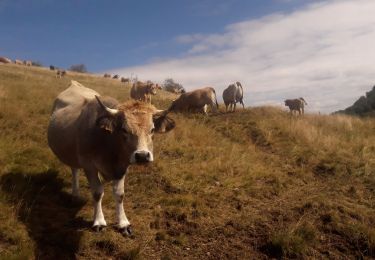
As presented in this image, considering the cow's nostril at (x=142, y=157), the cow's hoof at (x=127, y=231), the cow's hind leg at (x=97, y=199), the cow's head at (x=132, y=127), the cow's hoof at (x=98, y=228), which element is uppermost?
the cow's head at (x=132, y=127)

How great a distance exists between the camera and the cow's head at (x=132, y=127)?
5.89 metres

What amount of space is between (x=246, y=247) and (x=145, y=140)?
8.04 ft

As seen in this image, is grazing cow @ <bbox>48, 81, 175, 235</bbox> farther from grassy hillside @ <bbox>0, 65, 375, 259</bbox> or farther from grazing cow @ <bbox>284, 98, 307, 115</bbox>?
grazing cow @ <bbox>284, 98, 307, 115</bbox>

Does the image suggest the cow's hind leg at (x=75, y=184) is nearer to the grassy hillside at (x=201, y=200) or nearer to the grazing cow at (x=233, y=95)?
the grassy hillside at (x=201, y=200)

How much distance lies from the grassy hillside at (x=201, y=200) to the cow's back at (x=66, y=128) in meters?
0.79

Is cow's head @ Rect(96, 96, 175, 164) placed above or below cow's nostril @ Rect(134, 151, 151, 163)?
above

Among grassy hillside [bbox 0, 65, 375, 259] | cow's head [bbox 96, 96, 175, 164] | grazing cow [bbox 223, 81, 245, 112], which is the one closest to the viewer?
cow's head [bbox 96, 96, 175, 164]

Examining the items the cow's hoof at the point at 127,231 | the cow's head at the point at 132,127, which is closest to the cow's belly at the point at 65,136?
the cow's head at the point at 132,127

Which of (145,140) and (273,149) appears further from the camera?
(273,149)

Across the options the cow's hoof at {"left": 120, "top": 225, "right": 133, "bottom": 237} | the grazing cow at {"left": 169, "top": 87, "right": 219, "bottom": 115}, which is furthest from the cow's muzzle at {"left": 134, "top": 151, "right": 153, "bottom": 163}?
the grazing cow at {"left": 169, "top": 87, "right": 219, "bottom": 115}

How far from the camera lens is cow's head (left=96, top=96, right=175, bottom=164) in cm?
589

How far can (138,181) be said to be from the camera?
8859 mm

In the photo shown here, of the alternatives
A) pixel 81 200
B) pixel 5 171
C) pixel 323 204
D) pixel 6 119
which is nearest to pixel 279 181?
pixel 323 204

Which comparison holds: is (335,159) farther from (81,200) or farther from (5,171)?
(5,171)
